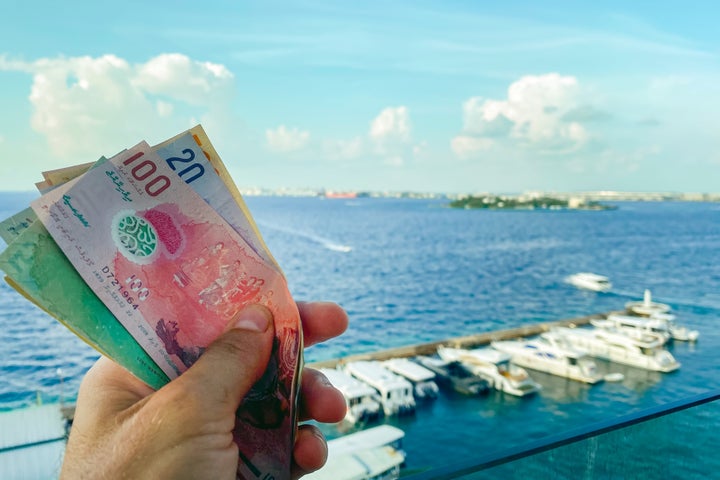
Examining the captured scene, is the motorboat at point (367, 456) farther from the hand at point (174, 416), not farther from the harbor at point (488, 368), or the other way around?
the hand at point (174, 416)

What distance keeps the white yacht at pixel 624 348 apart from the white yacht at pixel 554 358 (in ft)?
1.87

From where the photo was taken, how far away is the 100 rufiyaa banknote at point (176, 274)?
3.59 ft

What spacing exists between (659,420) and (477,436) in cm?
1335

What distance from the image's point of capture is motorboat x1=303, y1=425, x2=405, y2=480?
10.1 metres

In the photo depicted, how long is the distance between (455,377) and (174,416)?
18.0 m

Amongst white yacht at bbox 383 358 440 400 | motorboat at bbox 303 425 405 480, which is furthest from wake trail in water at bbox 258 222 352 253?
motorboat at bbox 303 425 405 480

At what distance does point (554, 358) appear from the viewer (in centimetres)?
1916

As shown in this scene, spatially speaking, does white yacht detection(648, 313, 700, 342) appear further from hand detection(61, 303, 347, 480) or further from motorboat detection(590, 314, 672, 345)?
hand detection(61, 303, 347, 480)

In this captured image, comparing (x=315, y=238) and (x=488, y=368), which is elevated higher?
(x=315, y=238)

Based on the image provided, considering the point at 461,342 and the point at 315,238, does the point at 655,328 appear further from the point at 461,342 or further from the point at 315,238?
the point at 315,238

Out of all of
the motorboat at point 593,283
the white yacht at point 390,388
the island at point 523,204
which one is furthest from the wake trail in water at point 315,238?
the island at point 523,204

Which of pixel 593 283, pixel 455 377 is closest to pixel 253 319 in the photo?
pixel 455 377

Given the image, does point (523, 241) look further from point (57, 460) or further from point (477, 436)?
point (57, 460)

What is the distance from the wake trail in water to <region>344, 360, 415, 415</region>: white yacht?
36.1 meters
